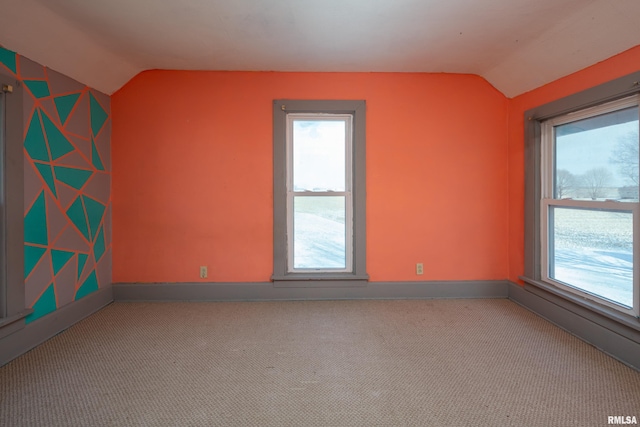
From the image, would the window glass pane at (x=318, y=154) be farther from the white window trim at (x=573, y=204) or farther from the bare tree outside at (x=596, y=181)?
the bare tree outside at (x=596, y=181)

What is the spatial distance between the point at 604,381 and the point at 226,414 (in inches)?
83.9

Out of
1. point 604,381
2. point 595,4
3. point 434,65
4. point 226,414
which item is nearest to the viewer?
point 226,414

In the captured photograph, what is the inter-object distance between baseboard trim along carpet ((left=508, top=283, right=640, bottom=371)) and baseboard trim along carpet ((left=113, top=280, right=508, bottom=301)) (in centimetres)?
42

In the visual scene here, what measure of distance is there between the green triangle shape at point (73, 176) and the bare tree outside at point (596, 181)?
426 centimetres

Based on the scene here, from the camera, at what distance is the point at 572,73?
7.59ft

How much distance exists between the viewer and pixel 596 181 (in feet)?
7.29

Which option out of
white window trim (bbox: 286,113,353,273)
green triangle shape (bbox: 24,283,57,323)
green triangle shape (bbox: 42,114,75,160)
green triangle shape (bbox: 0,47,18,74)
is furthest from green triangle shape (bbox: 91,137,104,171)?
white window trim (bbox: 286,113,353,273)

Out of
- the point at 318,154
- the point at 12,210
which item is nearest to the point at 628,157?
the point at 318,154

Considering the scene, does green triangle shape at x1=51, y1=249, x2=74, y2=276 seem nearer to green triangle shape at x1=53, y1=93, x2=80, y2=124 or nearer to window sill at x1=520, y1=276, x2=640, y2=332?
green triangle shape at x1=53, y1=93, x2=80, y2=124

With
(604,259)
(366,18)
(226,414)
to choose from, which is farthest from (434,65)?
(226,414)

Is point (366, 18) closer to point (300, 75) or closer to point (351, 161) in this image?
point (300, 75)

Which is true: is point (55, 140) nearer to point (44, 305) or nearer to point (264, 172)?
point (44, 305)

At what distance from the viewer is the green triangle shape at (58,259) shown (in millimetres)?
2344

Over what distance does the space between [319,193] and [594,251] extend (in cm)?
235
